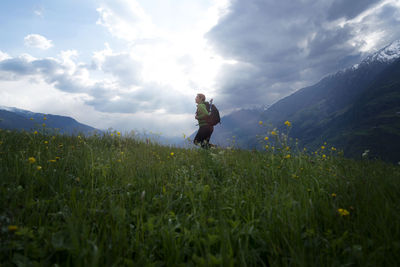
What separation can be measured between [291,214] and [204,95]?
8801 millimetres

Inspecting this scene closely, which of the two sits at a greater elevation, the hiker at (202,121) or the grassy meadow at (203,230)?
the hiker at (202,121)

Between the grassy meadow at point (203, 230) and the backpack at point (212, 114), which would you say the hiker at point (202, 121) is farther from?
the grassy meadow at point (203, 230)

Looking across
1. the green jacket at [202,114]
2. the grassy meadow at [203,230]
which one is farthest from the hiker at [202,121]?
the grassy meadow at [203,230]

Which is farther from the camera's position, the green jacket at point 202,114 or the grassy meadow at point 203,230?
the green jacket at point 202,114

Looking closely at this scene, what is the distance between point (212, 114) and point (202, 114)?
1.66 ft

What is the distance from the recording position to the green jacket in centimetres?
978

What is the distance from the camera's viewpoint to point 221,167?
4020 millimetres

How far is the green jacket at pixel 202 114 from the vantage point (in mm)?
9781

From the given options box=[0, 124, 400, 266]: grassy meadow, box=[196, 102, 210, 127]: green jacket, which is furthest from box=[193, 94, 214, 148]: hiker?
box=[0, 124, 400, 266]: grassy meadow

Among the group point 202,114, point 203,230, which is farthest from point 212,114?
point 203,230

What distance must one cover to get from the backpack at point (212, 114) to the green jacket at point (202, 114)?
0.65 feet

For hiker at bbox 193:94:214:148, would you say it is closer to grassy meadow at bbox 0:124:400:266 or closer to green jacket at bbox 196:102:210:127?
green jacket at bbox 196:102:210:127

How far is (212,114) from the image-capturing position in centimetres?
999

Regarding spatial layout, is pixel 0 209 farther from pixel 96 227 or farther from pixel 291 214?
pixel 291 214
